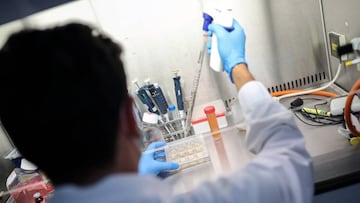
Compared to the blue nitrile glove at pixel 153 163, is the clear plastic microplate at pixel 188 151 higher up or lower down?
lower down

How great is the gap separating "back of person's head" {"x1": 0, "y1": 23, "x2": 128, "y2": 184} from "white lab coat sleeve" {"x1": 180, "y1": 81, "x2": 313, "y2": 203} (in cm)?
24

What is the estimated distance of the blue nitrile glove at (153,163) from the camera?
1.15 metres

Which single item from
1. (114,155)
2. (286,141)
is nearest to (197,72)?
(286,141)

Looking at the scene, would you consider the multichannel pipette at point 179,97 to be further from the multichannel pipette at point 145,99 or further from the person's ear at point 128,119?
the person's ear at point 128,119

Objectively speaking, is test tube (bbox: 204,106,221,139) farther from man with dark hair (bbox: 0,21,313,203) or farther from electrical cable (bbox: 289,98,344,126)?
man with dark hair (bbox: 0,21,313,203)

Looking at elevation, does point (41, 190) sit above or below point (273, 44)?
below

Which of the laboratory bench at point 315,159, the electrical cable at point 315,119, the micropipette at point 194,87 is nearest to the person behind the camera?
the laboratory bench at point 315,159

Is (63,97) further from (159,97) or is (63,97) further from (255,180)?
(159,97)

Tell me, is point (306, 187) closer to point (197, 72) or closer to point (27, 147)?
point (27, 147)

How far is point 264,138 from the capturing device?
0.89 metres

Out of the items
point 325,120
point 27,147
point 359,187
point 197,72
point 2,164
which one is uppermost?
point 27,147

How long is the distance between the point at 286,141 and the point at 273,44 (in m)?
0.70

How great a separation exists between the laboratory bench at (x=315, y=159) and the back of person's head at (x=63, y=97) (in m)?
0.47

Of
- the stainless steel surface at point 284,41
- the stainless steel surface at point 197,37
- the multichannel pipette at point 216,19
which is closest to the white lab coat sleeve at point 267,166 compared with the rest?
the multichannel pipette at point 216,19
